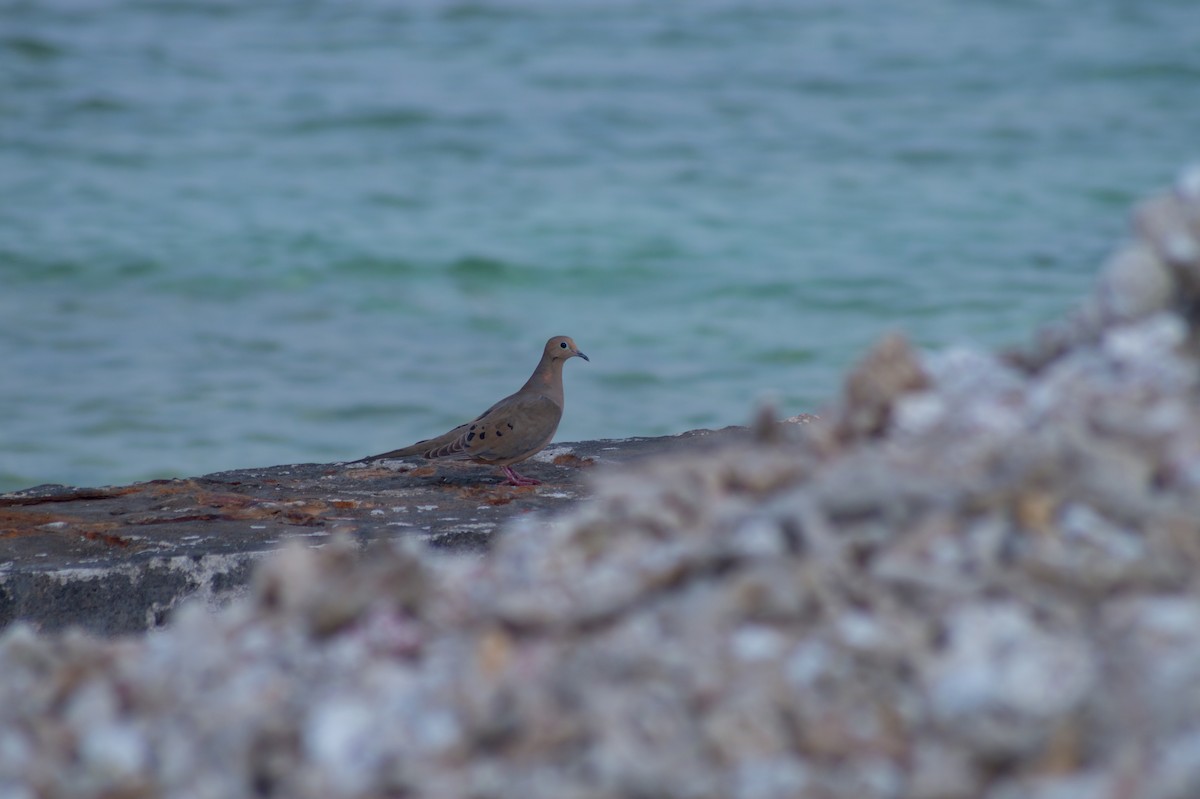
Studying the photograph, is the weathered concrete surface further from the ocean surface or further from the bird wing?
the ocean surface

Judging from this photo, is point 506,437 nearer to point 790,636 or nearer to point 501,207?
point 790,636

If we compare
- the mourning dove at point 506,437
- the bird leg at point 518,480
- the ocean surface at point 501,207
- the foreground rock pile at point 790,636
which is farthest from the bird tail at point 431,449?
the ocean surface at point 501,207

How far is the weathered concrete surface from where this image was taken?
296cm

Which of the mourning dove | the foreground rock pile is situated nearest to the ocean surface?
the mourning dove

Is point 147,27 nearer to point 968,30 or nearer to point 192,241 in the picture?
point 192,241

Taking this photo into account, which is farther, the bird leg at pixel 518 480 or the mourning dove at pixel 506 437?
the mourning dove at pixel 506 437

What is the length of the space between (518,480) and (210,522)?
0.86 meters

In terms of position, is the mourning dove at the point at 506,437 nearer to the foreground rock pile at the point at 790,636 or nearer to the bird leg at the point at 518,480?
the bird leg at the point at 518,480

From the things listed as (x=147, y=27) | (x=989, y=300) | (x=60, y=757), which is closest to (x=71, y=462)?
(x=989, y=300)

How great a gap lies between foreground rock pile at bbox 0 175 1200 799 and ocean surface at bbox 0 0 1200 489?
20.4 ft

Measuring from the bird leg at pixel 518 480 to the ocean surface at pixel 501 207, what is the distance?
3.92 metres

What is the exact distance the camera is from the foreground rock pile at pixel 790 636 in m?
1.36

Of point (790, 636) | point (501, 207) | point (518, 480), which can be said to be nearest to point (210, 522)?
point (518, 480)

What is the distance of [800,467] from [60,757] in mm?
833
